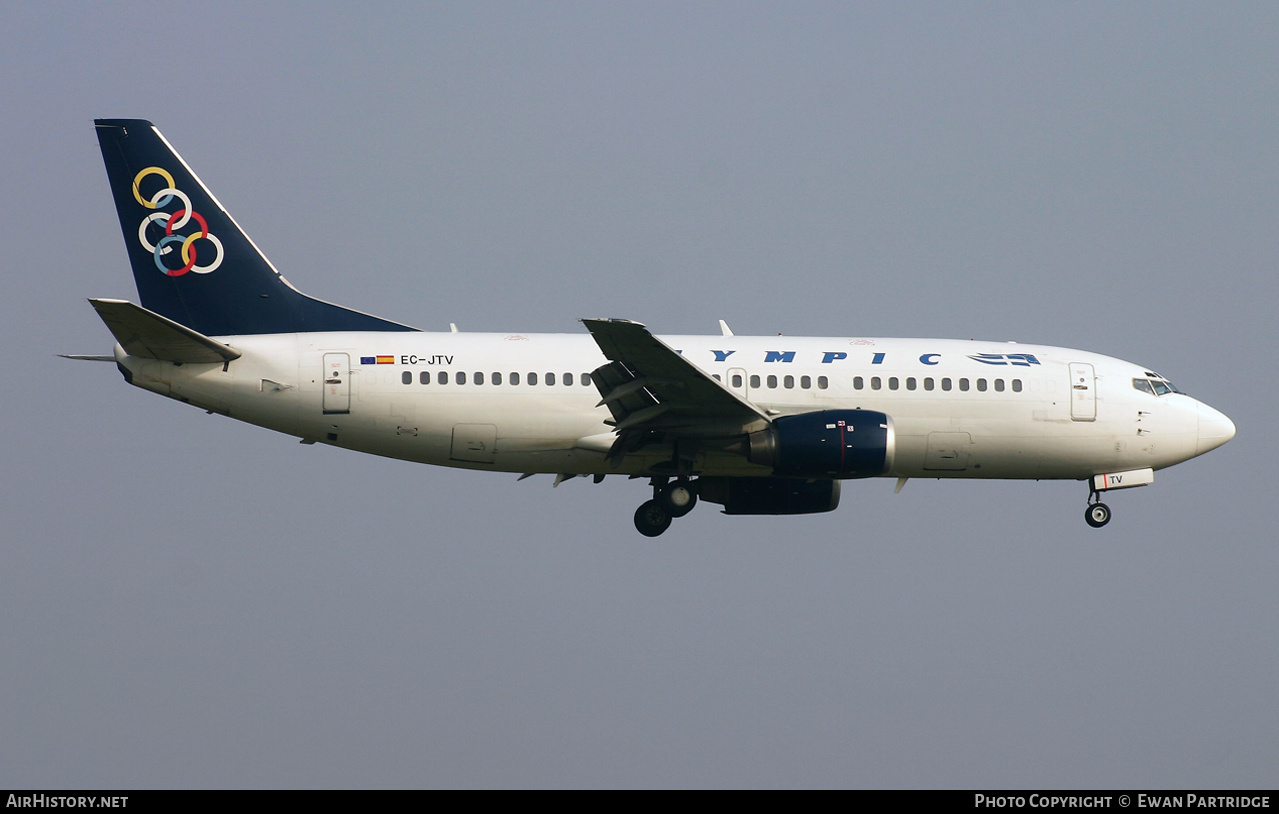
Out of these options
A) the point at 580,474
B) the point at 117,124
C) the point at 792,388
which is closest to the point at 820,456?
the point at 792,388

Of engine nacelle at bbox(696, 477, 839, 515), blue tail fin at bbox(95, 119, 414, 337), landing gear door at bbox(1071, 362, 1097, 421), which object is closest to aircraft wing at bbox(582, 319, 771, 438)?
engine nacelle at bbox(696, 477, 839, 515)

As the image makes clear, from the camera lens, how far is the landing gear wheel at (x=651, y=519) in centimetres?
3119

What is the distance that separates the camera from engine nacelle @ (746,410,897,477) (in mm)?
28484

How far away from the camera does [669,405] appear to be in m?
28.6

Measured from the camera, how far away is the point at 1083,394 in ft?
103

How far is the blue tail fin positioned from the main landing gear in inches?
251

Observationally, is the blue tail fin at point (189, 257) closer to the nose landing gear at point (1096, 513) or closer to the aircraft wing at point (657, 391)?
the aircraft wing at point (657, 391)

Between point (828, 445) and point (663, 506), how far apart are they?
443cm

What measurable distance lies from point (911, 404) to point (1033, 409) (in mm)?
2733

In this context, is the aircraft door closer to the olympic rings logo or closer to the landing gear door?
the olympic rings logo
